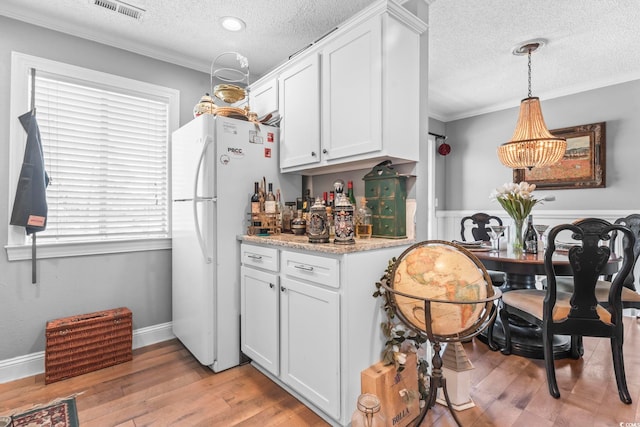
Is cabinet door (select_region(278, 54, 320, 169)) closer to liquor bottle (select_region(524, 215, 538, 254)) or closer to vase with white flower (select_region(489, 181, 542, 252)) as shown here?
vase with white flower (select_region(489, 181, 542, 252))

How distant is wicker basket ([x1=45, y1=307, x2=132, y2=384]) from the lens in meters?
2.22

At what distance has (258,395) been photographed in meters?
2.02

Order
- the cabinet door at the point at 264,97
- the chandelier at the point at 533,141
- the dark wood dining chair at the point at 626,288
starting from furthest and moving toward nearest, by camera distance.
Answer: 1. the chandelier at the point at 533,141
2. the cabinet door at the point at 264,97
3. the dark wood dining chair at the point at 626,288

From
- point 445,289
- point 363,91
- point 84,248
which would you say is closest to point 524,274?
point 445,289

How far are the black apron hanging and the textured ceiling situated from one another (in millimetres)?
602

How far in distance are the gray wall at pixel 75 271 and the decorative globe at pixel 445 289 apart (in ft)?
7.62

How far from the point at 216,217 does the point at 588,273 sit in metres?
2.36

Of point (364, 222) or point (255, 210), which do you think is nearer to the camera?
point (364, 222)

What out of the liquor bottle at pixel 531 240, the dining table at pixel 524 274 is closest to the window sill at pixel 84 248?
the dining table at pixel 524 274

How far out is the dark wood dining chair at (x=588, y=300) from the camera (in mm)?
1860

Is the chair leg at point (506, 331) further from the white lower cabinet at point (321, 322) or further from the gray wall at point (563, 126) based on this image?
the gray wall at point (563, 126)

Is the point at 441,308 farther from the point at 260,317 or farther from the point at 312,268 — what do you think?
the point at 260,317

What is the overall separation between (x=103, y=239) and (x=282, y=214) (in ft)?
4.81

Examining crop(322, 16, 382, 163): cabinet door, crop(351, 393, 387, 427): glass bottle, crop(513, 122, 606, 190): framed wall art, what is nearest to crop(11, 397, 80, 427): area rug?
crop(351, 393, 387, 427): glass bottle
